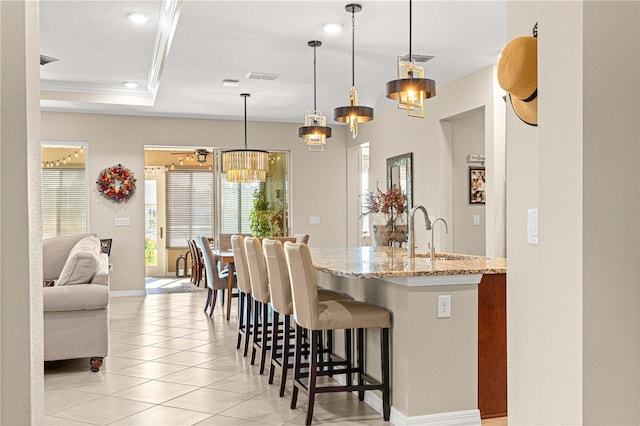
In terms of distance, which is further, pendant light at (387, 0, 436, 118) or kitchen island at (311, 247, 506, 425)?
pendant light at (387, 0, 436, 118)

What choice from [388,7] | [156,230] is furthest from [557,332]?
[156,230]

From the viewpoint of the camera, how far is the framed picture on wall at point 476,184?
6953 millimetres

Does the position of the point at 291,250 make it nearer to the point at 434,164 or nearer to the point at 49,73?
the point at 434,164

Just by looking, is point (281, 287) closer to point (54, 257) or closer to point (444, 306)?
point (444, 306)

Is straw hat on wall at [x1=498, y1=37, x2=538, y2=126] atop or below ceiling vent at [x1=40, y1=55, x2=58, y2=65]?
below

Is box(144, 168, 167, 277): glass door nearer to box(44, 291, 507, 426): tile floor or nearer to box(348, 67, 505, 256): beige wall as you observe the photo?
box(348, 67, 505, 256): beige wall

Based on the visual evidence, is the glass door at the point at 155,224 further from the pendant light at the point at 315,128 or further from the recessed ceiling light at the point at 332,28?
the recessed ceiling light at the point at 332,28

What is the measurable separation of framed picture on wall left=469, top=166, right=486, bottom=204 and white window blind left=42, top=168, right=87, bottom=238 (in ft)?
18.1

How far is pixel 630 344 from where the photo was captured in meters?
1.23

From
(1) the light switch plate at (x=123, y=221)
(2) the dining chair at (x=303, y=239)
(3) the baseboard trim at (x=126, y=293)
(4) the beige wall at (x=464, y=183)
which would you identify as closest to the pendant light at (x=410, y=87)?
(2) the dining chair at (x=303, y=239)

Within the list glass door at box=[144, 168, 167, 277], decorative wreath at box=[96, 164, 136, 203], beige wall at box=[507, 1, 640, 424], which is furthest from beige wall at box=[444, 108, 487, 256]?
glass door at box=[144, 168, 167, 277]

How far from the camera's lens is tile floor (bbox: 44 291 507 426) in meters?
3.33

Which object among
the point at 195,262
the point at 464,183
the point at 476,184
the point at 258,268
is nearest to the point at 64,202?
the point at 195,262

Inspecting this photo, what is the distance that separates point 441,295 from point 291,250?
0.87 m
